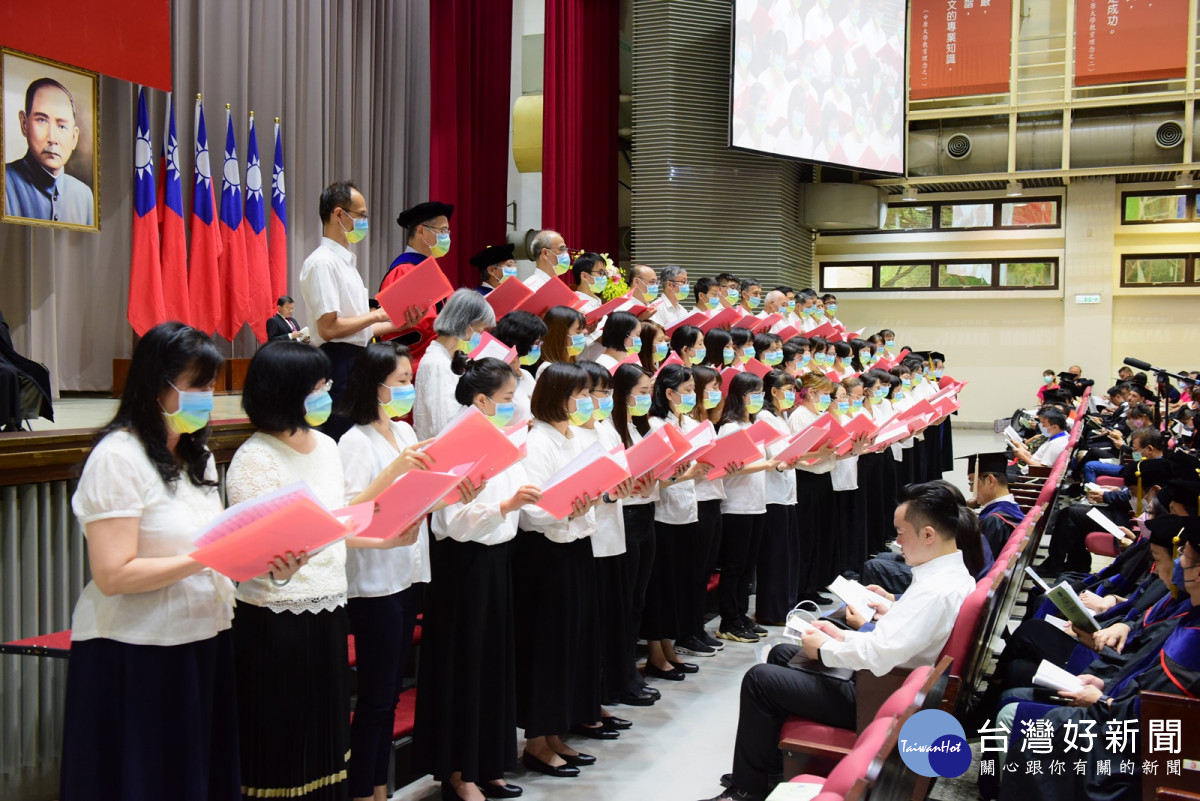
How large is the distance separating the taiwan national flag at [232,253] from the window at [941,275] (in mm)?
11544

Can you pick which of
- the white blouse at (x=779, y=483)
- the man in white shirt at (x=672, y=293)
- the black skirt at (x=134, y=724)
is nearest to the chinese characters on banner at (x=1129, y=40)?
the man in white shirt at (x=672, y=293)

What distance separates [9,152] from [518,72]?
516cm

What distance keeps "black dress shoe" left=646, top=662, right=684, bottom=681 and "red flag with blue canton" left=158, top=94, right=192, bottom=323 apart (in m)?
3.85

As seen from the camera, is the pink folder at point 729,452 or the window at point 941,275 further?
the window at point 941,275

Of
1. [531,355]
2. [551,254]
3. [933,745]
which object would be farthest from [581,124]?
[933,745]

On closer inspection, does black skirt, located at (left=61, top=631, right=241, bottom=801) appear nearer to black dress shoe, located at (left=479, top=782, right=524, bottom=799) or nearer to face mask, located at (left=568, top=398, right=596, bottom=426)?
black dress shoe, located at (left=479, top=782, right=524, bottom=799)

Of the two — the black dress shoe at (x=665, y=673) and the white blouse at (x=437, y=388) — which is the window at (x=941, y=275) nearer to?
the black dress shoe at (x=665, y=673)

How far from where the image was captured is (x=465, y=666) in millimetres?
3135

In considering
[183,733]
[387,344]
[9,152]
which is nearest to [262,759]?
Result: [183,733]

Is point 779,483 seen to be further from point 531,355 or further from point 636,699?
point 531,355

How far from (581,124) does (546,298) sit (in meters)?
6.11

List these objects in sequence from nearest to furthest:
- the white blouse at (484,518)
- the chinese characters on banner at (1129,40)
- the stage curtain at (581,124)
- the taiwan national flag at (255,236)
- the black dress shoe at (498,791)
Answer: the white blouse at (484,518) → the black dress shoe at (498,791) → the taiwan national flag at (255,236) → the stage curtain at (581,124) → the chinese characters on banner at (1129,40)

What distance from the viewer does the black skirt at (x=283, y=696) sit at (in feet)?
7.72

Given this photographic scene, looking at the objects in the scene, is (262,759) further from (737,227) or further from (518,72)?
(737,227)
